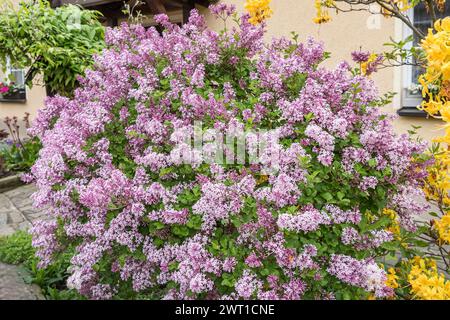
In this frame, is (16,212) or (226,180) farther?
(16,212)

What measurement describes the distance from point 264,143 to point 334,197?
440mm

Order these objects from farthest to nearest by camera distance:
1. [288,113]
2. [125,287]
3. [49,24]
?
[49,24], [125,287], [288,113]

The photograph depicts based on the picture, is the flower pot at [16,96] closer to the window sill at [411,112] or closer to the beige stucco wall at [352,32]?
the beige stucco wall at [352,32]

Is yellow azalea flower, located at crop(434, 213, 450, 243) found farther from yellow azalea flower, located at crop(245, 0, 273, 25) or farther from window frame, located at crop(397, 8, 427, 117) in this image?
window frame, located at crop(397, 8, 427, 117)

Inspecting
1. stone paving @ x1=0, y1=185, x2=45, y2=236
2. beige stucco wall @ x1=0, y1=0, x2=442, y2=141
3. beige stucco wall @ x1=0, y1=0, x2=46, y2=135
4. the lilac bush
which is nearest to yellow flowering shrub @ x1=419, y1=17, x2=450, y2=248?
the lilac bush

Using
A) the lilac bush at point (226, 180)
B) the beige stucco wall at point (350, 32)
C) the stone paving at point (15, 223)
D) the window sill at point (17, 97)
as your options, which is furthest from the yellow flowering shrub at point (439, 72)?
the window sill at point (17, 97)

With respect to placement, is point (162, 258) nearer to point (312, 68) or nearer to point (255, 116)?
point (255, 116)

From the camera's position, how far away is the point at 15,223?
4.64 meters

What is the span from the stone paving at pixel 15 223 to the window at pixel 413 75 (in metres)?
4.94

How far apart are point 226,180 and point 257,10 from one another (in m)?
1.71

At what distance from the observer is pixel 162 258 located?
2125 millimetres

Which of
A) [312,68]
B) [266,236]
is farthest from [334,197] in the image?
[312,68]

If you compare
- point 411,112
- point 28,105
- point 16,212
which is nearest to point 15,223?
point 16,212

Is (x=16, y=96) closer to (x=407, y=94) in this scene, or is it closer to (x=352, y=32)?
(x=352, y=32)
